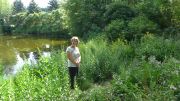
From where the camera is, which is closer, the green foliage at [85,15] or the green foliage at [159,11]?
the green foliage at [159,11]

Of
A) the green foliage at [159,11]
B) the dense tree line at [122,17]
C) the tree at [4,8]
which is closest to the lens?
the dense tree line at [122,17]

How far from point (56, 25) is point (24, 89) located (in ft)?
145

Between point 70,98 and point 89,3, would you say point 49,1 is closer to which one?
point 89,3

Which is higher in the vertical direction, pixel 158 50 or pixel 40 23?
pixel 158 50

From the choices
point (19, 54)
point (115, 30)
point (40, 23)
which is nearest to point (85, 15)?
point (19, 54)

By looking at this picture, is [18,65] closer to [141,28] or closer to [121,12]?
[121,12]

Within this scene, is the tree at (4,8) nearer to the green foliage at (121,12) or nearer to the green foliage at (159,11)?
the green foliage at (121,12)

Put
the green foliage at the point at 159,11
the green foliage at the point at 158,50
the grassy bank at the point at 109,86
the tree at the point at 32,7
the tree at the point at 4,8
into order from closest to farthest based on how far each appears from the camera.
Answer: the grassy bank at the point at 109,86 → the green foliage at the point at 158,50 → the green foliage at the point at 159,11 → the tree at the point at 32,7 → the tree at the point at 4,8

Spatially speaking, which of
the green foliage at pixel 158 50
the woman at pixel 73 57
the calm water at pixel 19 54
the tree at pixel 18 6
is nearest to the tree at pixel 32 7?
the tree at pixel 18 6

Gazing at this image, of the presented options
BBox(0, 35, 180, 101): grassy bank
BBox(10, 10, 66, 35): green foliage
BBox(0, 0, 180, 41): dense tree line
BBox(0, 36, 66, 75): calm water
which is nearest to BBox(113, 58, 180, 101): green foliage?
BBox(0, 35, 180, 101): grassy bank

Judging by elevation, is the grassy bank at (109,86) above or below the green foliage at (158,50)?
above

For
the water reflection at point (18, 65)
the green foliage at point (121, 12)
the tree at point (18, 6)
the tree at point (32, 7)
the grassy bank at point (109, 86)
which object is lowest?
the tree at point (18, 6)

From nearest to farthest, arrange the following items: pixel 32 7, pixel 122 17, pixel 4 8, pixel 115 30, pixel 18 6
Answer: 1. pixel 115 30
2. pixel 122 17
3. pixel 32 7
4. pixel 4 8
5. pixel 18 6

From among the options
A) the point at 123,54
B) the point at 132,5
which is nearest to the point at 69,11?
the point at 132,5
